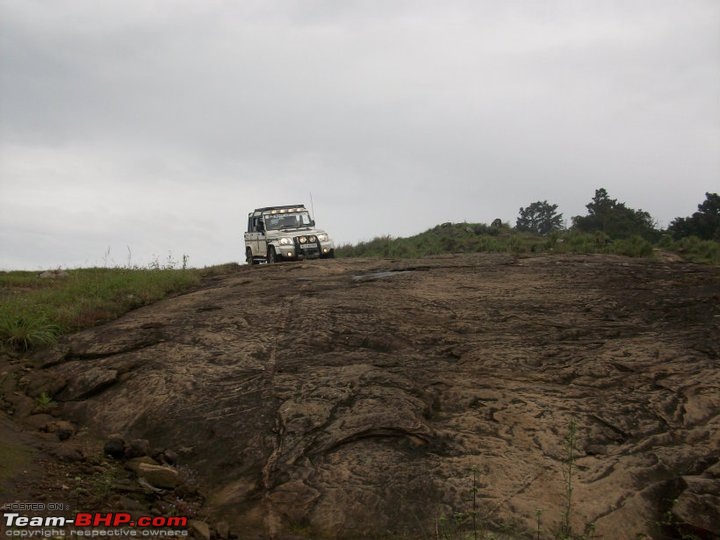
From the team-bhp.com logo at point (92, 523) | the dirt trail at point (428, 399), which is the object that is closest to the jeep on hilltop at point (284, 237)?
the dirt trail at point (428, 399)

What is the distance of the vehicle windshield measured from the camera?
59.2ft

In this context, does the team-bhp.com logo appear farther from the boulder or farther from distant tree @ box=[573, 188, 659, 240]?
distant tree @ box=[573, 188, 659, 240]

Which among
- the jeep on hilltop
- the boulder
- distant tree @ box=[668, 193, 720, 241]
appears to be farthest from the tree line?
the boulder

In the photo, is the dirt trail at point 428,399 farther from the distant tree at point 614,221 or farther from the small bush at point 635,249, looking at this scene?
the distant tree at point 614,221

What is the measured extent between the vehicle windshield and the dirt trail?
28.4ft

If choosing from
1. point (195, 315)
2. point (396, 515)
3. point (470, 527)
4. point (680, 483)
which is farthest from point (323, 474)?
point (195, 315)

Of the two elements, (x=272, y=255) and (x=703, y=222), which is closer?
(x=272, y=255)

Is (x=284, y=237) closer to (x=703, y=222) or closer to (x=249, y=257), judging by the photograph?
(x=249, y=257)

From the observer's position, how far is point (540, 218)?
43.1 m

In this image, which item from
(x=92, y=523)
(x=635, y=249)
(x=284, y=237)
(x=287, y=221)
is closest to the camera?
(x=92, y=523)

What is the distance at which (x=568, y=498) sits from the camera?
4.59 meters

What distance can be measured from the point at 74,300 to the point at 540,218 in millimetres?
37023

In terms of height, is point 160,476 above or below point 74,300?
below

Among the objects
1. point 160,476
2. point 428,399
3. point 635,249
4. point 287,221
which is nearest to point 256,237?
point 287,221
